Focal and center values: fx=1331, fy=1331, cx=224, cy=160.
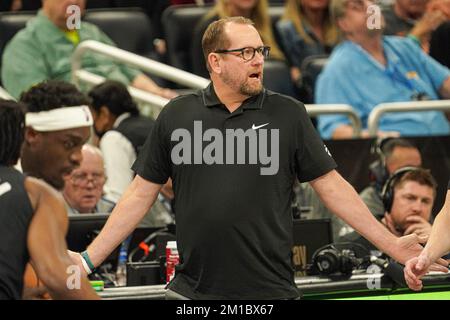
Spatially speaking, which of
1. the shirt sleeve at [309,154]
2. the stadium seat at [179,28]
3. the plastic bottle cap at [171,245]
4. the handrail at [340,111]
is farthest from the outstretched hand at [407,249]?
the stadium seat at [179,28]

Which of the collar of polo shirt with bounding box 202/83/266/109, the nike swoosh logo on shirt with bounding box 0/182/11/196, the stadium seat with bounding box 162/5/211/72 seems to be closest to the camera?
the nike swoosh logo on shirt with bounding box 0/182/11/196

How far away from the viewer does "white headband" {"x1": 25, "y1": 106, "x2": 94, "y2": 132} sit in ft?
22.8

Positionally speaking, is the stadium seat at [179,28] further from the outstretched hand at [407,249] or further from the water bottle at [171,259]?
the outstretched hand at [407,249]

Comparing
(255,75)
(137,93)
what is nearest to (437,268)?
(255,75)

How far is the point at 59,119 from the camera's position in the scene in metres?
7.03

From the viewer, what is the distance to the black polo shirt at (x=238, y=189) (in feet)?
16.0

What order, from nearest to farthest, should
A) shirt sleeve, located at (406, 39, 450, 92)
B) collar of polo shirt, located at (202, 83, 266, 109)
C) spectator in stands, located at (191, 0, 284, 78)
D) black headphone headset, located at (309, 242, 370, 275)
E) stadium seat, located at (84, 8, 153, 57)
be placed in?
1. collar of polo shirt, located at (202, 83, 266, 109)
2. black headphone headset, located at (309, 242, 370, 275)
3. shirt sleeve, located at (406, 39, 450, 92)
4. spectator in stands, located at (191, 0, 284, 78)
5. stadium seat, located at (84, 8, 153, 57)

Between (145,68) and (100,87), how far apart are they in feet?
1.29

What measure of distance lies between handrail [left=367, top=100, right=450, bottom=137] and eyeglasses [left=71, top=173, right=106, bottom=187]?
72.3 inches

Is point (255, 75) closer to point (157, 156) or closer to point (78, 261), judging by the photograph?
point (157, 156)

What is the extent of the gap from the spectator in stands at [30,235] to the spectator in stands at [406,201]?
9.17 feet

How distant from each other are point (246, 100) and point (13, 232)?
1.13m

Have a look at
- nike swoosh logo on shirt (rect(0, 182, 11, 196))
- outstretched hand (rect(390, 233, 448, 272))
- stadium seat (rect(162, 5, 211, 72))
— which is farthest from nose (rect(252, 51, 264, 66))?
stadium seat (rect(162, 5, 211, 72))

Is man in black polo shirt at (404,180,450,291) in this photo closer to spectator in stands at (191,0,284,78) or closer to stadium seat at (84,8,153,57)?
spectator in stands at (191,0,284,78)
